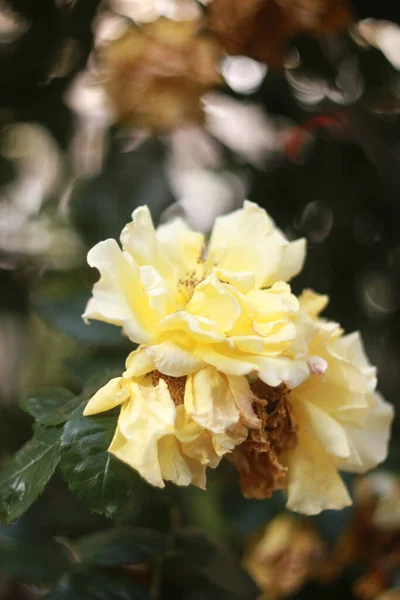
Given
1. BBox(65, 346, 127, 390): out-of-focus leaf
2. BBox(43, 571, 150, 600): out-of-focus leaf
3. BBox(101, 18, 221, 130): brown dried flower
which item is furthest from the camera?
BBox(101, 18, 221, 130): brown dried flower

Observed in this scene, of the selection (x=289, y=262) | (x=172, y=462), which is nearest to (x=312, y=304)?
(x=289, y=262)

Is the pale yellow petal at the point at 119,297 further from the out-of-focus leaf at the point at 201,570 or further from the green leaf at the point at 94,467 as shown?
the out-of-focus leaf at the point at 201,570

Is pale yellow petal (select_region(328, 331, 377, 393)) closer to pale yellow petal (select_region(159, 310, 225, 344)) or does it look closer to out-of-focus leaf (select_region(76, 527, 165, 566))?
pale yellow petal (select_region(159, 310, 225, 344))

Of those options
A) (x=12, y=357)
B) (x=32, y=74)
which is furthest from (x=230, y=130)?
(x=12, y=357)

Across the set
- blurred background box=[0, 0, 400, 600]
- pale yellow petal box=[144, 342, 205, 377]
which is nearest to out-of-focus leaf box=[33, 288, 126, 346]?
blurred background box=[0, 0, 400, 600]

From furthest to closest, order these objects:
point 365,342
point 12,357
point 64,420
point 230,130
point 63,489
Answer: point 12,357
point 230,130
point 365,342
point 63,489
point 64,420

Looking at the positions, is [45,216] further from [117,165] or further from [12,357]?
[12,357]
